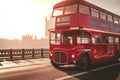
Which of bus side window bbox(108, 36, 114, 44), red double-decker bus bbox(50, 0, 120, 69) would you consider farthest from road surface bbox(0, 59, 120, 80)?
bus side window bbox(108, 36, 114, 44)

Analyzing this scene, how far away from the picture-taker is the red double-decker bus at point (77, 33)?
13.6 metres

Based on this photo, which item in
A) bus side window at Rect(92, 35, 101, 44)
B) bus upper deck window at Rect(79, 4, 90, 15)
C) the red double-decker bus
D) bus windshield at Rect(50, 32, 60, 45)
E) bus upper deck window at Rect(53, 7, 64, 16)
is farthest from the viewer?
bus side window at Rect(92, 35, 101, 44)

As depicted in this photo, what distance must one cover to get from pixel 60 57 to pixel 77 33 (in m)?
1.87

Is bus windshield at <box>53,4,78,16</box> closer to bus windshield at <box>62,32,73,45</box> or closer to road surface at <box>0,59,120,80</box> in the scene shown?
bus windshield at <box>62,32,73,45</box>

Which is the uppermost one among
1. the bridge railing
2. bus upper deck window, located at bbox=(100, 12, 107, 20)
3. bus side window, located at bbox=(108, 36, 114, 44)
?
bus upper deck window, located at bbox=(100, 12, 107, 20)

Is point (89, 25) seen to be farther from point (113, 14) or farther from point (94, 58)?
point (113, 14)

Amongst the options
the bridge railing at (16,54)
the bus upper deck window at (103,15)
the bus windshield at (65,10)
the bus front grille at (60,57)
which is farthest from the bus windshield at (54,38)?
the bridge railing at (16,54)

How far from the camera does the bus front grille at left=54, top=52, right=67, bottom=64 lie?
45.5ft

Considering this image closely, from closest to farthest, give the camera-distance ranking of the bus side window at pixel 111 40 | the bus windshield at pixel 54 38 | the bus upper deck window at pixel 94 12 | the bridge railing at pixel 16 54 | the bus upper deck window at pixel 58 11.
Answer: the bus windshield at pixel 54 38 → the bus upper deck window at pixel 58 11 → the bus upper deck window at pixel 94 12 → the bus side window at pixel 111 40 → the bridge railing at pixel 16 54

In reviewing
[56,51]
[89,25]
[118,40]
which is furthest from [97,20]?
[118,40]

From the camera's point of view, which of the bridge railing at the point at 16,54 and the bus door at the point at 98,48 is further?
the bridge railing at the point at 16,54

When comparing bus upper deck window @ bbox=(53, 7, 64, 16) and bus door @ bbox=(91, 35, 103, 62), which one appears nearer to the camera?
bus upper deck window @ bbox=(53, 7, 64, 16)

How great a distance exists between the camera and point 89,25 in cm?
1446

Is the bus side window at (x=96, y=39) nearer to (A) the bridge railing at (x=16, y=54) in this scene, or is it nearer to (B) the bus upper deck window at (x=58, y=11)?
(B) the bus upper deck window at (x=58, y=11)
